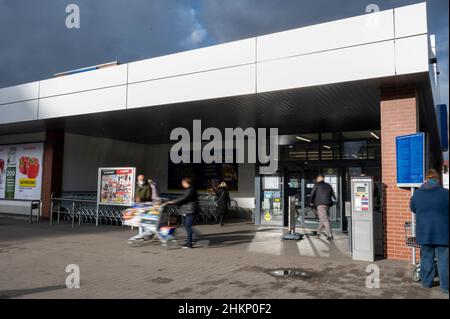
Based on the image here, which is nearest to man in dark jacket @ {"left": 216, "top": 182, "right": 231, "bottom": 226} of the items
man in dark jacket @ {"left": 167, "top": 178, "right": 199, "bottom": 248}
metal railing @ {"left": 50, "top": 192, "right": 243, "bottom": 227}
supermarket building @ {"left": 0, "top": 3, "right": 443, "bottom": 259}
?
metal railing @ {"left": 50, "top": 192, "right": 243, "bottom": 227}

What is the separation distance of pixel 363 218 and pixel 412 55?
10.5 feet

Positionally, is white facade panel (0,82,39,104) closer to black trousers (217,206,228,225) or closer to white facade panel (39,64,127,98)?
white facade panel (39,64,127,98)

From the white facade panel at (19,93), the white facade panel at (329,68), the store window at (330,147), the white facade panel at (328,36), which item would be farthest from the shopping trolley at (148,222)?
the store window at (330,147)

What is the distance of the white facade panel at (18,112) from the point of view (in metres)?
12.5

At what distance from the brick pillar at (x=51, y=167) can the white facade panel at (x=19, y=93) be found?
2371mm

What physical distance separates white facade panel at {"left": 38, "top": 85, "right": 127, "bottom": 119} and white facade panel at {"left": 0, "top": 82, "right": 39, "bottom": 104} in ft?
1.56

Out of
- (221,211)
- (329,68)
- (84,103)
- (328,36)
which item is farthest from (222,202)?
(328,36)

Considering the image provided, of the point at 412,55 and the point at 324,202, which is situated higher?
the point at 412,55

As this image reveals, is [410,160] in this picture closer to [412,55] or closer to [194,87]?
[412,55]

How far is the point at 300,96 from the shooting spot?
8969mm

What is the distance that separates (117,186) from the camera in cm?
1255

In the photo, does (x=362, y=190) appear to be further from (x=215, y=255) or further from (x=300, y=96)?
(x=215, y=255)

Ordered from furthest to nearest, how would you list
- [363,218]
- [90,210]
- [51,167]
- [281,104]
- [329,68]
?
1. [51,167]
2. [90,210]
3. [281,104]
4. [329,68]
5. [363,218]

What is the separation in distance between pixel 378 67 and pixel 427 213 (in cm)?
320
